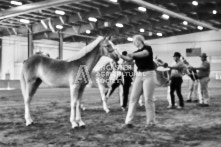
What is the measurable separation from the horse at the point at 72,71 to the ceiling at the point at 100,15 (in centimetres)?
1076

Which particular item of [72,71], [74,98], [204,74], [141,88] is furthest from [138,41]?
[204,74]

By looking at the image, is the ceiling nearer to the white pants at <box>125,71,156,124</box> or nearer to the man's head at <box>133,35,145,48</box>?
the man's head at <box>133,35,145,48</box>

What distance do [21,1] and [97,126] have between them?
14751 millimetres

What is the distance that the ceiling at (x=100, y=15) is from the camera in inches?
741

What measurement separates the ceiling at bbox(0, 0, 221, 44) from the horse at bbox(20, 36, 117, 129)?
10761mm

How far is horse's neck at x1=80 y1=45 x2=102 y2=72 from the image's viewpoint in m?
6.19

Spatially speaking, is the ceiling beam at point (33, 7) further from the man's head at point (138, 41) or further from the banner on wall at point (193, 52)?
the banner on wall at point (193, 52)

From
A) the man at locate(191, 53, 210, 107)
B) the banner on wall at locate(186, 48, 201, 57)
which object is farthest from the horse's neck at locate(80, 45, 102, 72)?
the banner on wall at locate(186, 48, 201, 57)

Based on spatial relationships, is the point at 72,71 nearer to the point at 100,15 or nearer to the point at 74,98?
the point at 74,98

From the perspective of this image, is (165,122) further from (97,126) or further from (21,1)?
(21,1)

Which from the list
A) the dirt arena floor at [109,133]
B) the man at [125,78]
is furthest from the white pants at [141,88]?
the man at [125,78]

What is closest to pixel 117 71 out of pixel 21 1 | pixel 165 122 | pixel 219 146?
pixel 165 122

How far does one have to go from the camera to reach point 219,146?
4.59m

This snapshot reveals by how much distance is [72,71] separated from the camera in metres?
6.16
